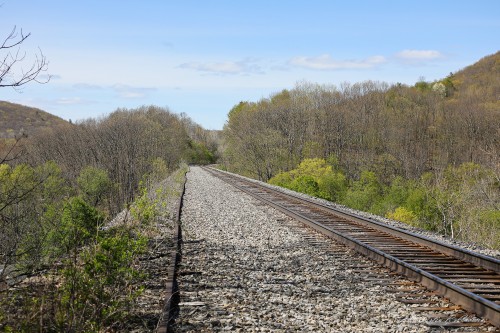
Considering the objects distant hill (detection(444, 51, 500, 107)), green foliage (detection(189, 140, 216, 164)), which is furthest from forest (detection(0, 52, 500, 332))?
green foliage (detection(189, 140, 216, 164))

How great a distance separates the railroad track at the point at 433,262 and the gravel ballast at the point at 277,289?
0.66 m

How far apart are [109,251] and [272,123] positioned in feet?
160

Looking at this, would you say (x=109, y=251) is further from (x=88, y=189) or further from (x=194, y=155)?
(x=194, y=155)

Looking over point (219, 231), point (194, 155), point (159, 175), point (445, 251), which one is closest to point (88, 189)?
point (159, 175)

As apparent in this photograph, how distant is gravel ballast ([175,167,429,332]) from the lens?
233 inches

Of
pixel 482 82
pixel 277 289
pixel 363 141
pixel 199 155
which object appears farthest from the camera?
pixel 199 155

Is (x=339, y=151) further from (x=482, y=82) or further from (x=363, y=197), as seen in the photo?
(x=482, y=82)

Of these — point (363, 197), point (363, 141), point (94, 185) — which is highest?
point (363, 141)

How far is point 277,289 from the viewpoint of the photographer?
744 cm

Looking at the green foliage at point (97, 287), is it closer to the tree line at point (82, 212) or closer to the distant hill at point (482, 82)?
the tree line at point (82, 212)

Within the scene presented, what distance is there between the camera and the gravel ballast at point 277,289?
5926mm

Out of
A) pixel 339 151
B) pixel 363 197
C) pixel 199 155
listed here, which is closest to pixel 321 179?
pixel 363 197

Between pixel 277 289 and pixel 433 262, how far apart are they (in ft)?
11.2

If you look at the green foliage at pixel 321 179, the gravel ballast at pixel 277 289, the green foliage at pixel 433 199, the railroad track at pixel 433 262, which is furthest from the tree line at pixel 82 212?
the green foliage at pixel 433 199
